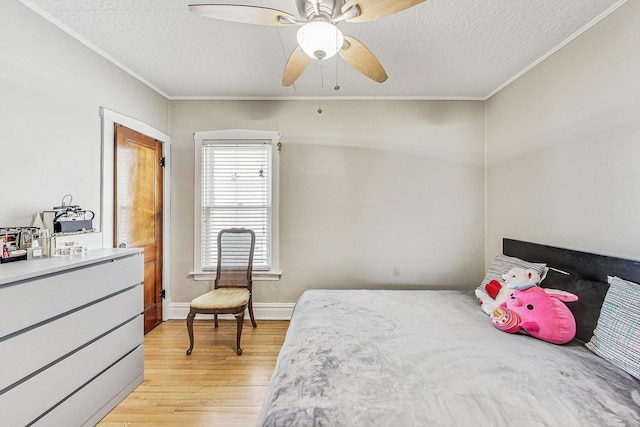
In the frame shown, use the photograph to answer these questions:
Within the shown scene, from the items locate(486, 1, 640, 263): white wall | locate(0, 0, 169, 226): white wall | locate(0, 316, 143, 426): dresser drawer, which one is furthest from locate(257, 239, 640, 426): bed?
locate(0, 0, 169, 226): white wall

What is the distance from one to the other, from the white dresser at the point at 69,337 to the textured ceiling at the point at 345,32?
170 cm

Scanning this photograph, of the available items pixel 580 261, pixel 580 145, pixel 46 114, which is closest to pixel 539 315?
pixel 580 261

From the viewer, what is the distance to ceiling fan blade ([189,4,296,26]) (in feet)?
4.26

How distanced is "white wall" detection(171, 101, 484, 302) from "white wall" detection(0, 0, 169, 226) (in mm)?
1047

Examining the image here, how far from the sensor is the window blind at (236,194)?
10.7 feet

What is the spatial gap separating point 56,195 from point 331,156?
2.51 meters

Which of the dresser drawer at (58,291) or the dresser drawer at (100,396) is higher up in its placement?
the dresser drawer at (58,291)

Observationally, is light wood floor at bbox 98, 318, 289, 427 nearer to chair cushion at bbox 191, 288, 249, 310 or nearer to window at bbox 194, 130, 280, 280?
chair cushion at bbox 191, 288, 249, 310

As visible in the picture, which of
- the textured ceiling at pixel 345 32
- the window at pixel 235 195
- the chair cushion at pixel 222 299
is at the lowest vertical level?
the chair cushion at pixel 222 299

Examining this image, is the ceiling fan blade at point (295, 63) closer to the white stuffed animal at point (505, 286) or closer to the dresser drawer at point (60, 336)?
the dresser drawer at point (60, 336)

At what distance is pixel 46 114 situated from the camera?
186 cm

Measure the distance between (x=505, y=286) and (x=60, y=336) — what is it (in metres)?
2.91

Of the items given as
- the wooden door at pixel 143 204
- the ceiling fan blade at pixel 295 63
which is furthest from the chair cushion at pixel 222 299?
the ceiling fan blade at pixel 295 63

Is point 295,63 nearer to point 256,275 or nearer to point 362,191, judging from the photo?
point 362,191
